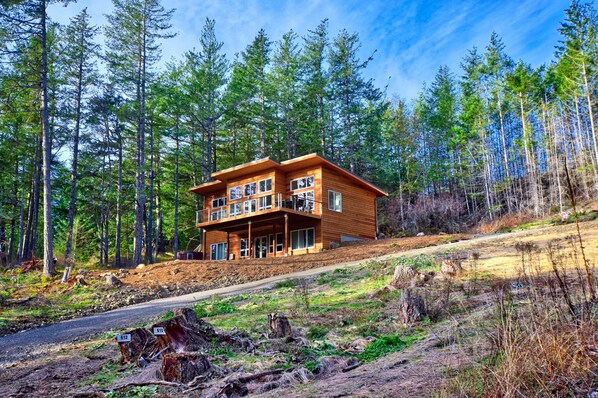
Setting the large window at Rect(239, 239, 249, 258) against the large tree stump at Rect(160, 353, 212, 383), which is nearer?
the large tree stump at Rect(160, 353, 212, 383)

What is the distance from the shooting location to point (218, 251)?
32.6m

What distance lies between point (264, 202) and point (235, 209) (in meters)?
2.55

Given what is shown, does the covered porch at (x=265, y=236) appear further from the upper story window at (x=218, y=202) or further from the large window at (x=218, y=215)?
the upper story window at (x=218, y=202)

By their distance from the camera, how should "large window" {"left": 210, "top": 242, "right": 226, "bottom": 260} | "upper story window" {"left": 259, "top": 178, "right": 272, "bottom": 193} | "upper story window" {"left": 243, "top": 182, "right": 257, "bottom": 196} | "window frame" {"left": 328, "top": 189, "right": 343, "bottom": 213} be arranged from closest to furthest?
"window frame" {"left": 328, "top": 189, "right": 343, "bottom": 213}
"upper story window" {"left": 259, "top": 178, "right": 272, "bottom": 193}
"upper story window" {"left": 243, "top": 182, "right": 257, "bottom": 196}
"large window" {"left": 210, "top": 242, "right": 226, "bottom": 260}

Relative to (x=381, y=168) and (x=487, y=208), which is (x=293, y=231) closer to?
(x=381, y=168)

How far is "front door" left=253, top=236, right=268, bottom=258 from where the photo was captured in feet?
98.8

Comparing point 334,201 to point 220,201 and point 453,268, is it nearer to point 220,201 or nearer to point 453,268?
point 220,201

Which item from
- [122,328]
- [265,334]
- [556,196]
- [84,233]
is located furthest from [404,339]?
[556,196]

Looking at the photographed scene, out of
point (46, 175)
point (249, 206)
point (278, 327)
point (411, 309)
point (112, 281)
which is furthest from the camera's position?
point (249, 206)

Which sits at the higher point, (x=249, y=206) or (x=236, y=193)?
(x=236, y=193)

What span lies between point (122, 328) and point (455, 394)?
8.86m

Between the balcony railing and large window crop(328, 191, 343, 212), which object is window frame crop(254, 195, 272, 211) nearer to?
the balcony railing

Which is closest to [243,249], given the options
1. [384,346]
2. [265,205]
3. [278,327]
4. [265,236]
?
[265,236]

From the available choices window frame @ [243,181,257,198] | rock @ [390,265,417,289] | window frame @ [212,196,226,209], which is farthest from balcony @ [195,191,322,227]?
rock @ [390,265,417,289]
